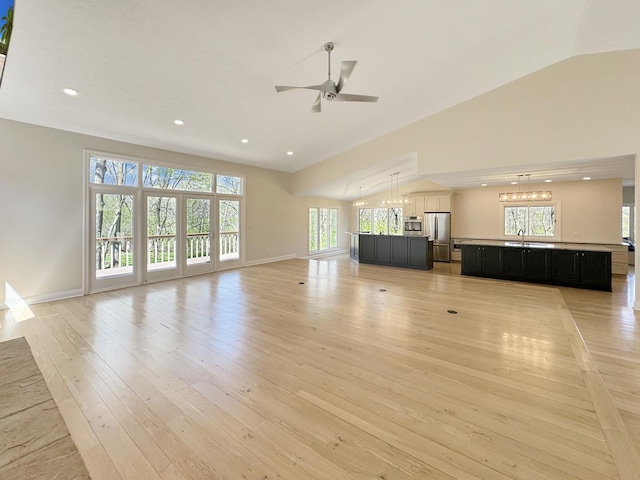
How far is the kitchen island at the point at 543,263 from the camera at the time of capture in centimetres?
568

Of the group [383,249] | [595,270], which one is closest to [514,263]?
[595,270]

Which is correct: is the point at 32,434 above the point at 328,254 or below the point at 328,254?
below

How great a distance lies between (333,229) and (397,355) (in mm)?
9638

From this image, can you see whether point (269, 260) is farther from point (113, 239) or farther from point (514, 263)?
point (514, 263)

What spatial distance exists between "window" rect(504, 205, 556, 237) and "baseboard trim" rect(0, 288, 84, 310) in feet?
37.1

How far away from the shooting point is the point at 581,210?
7586mm

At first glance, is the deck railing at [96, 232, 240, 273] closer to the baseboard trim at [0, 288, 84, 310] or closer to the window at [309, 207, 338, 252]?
the baseboard trim at [0, 288, 84, 310]

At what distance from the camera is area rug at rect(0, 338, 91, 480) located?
1.55 meters

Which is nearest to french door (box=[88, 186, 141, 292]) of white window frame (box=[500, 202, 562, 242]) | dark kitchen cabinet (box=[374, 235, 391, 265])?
dark kitchen cabinet (box=[374, 235, 391, 265])

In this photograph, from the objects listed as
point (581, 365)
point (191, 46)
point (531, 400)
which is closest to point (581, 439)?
point (531, 400)

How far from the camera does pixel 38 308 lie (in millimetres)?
4484

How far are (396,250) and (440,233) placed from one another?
2284 mm

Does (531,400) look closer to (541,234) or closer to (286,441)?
(286,441)

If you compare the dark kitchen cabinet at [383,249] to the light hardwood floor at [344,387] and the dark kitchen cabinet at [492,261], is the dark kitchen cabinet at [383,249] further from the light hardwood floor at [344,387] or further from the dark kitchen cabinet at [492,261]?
the light hardwood floor at [344,387]
